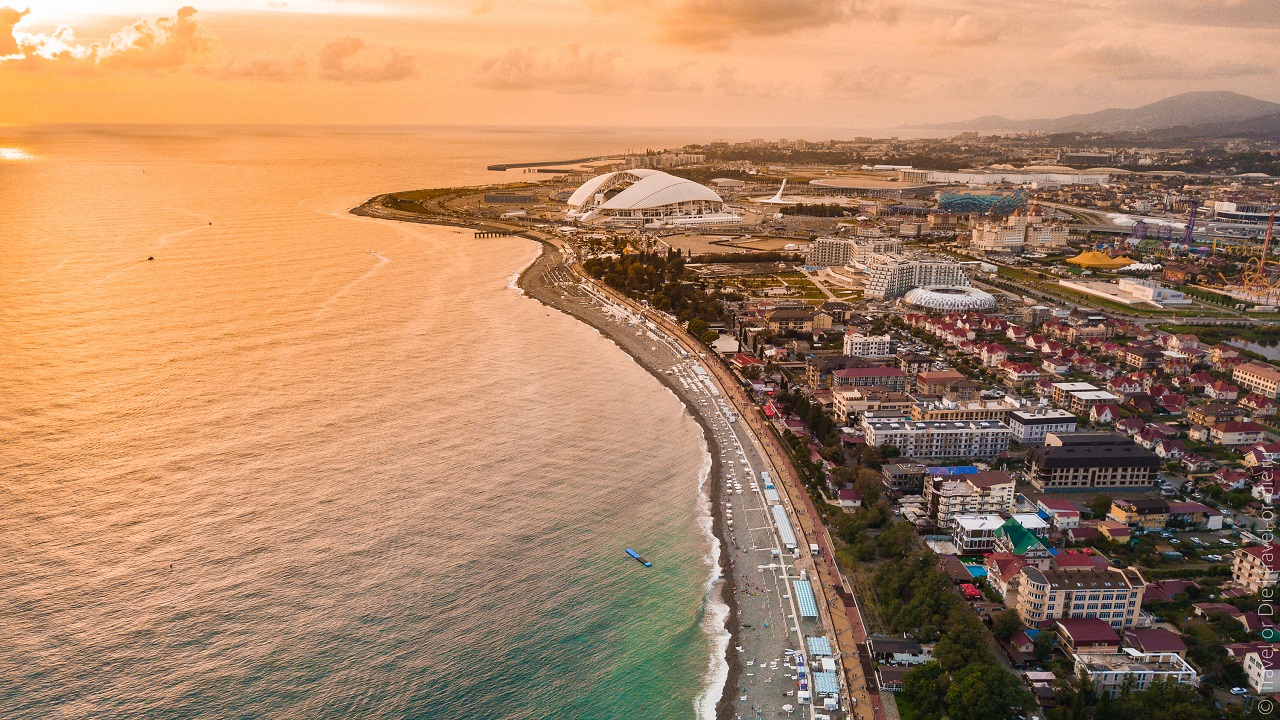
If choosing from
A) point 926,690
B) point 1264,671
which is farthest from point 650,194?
point 1264,671

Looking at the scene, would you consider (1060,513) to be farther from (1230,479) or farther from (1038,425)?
(1038,425)

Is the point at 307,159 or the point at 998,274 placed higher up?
the point at 307,159

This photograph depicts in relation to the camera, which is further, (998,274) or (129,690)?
(998,274)

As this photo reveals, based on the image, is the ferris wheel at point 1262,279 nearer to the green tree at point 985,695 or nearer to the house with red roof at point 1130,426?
the house with red roof at point 1130,426

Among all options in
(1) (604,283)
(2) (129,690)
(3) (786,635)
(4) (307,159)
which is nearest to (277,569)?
(2) (129,690)

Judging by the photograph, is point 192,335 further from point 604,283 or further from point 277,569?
point 604,283

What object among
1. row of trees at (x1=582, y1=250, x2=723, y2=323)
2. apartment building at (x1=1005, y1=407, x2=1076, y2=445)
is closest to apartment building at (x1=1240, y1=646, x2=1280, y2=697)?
apartment building at (x1=1005, y1=407, x2=1076, y2=445)
